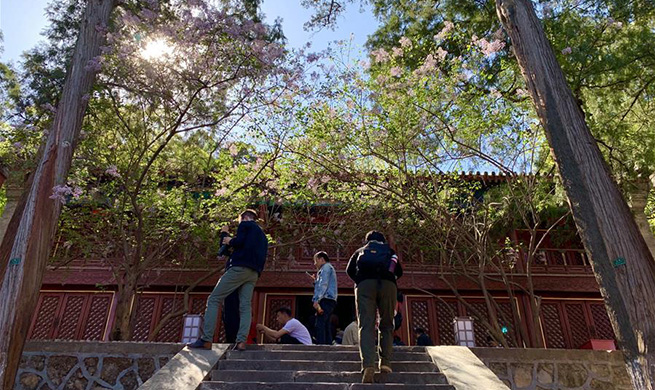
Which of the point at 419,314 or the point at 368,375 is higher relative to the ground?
the point at 419,314

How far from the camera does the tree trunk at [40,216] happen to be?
4668 millimetres

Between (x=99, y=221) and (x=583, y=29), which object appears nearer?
(x=583, y=29)

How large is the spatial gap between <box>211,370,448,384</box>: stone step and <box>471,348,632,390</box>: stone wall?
48.1 inches

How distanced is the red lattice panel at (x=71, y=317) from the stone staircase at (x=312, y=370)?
8.89 m

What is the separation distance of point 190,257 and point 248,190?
2892mm

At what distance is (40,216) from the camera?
5.29 m

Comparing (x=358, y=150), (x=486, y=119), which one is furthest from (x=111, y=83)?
(x=486, y=119)

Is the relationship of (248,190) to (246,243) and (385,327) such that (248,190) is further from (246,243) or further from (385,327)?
(385,327)

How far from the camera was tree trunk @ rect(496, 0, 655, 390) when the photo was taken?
13.6 feet

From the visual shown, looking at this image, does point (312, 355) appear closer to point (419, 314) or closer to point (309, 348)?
point (309, 348)

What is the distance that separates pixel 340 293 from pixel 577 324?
6392 millimetres

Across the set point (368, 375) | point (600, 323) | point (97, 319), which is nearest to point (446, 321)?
point (600, 323)

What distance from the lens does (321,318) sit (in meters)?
6.54

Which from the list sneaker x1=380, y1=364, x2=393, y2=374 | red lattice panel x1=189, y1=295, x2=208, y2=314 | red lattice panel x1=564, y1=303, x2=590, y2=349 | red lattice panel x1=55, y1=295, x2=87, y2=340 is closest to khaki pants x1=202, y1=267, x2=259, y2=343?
sneaker x1=380, y1=364, x2=393, y2=374
